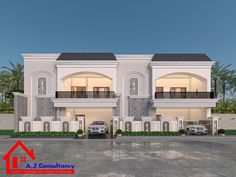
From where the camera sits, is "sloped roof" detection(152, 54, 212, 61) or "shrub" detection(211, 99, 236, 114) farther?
"shrub" detection(211, 99, 236, 114)

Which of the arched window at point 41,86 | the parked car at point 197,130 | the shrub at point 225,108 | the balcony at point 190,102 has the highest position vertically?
the arched window at point 41,86

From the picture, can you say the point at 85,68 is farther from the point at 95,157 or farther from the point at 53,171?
the point at 53,171

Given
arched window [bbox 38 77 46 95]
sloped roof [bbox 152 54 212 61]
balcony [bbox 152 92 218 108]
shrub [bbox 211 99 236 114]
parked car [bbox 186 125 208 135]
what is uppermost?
sloped roof [bbox 152 54 212 61]

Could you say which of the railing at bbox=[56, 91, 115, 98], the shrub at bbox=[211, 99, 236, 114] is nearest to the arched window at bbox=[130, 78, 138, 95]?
the railing at bbox=[56, 91, 115, 98]

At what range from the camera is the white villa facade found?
22.5 meters

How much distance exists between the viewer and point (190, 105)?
2347 cm

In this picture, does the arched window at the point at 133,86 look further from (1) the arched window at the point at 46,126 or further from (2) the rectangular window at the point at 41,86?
(2) the rectangular window at the point at 41,86

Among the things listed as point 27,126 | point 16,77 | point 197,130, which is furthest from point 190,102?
point 16,77

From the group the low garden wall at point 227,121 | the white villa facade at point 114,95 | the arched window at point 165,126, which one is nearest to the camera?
the arched window at point 165,126

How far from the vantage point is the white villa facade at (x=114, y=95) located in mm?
22547

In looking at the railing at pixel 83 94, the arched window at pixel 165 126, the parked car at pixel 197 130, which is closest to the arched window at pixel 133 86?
the railing at pixel 83 94

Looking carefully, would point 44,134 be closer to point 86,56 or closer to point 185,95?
point 86,56

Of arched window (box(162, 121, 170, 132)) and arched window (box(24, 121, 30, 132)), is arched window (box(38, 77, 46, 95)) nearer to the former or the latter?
arched window (box(24, 121, 30, 132))

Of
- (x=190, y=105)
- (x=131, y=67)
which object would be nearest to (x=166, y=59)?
(x=131, y=67)
